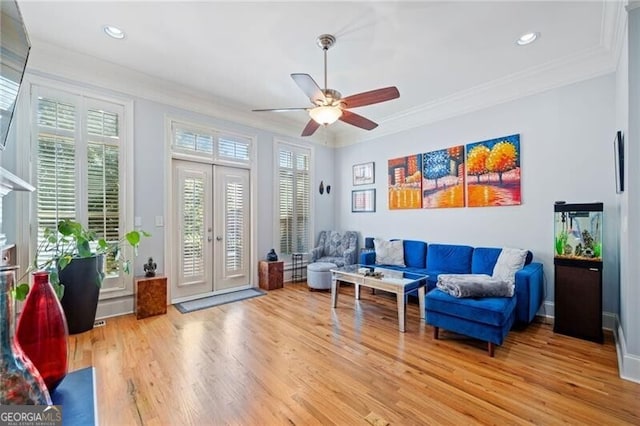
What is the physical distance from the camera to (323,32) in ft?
9.09

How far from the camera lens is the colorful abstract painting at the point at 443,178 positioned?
13.8ft

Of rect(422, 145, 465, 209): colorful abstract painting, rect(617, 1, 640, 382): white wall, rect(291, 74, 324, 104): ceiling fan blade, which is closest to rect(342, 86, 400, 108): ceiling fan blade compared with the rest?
rect(291, 74, 324, 104): ceiling fan blade

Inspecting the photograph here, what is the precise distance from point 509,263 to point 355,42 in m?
3.05

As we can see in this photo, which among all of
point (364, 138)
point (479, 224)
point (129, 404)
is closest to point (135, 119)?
point (129, 404)

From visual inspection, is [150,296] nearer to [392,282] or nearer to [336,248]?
[392,282]

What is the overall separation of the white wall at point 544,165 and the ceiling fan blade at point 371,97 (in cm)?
214

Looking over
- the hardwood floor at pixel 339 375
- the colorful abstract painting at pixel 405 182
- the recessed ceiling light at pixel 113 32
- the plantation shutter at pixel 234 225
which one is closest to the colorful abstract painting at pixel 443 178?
the colorful abstract painting at pixel 405 182

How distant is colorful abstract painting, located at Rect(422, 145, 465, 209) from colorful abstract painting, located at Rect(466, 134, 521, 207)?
0.43ft

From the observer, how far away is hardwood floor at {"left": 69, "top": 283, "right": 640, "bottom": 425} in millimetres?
1818

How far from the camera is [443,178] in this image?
4.40 metres

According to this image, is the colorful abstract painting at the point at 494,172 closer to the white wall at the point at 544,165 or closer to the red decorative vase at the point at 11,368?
the white wall at the point at 544,165

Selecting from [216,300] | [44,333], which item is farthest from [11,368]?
[216,300]

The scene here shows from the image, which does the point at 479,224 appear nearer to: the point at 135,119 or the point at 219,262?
the point at 219,262

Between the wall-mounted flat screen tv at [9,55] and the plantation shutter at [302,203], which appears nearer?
the wall-mounted flat screen tv at [9,55]
